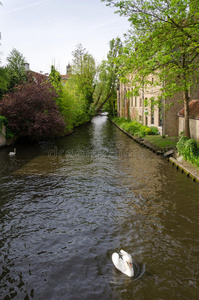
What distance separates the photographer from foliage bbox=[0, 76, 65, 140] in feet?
81.1

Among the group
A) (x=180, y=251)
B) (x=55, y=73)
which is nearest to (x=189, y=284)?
(x=180, y=251)

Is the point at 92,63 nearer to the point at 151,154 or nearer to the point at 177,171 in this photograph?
the point at 151,154

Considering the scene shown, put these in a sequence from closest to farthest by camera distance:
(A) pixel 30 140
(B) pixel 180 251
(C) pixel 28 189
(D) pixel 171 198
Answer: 1. (B) pixel 180 251
2. (D) pixel 171 198
3. (C) pixel 28 189
4. (A) pixel 30 140

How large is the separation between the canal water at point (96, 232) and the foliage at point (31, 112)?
1070cm

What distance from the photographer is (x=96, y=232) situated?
7.80 m

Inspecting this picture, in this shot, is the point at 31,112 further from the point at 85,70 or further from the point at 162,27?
the point at 85,70

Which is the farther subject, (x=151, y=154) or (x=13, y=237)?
(x=151, y=154)

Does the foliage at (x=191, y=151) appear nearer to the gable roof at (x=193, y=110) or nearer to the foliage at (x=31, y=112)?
the gable roof at (x=193, y=110)

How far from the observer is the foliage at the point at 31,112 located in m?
24.7

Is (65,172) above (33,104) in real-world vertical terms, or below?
below

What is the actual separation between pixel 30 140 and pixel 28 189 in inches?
616

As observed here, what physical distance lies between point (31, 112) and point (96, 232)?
1965 cm

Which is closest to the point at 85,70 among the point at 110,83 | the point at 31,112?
the point at 110,83

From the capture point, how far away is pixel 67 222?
850cm
